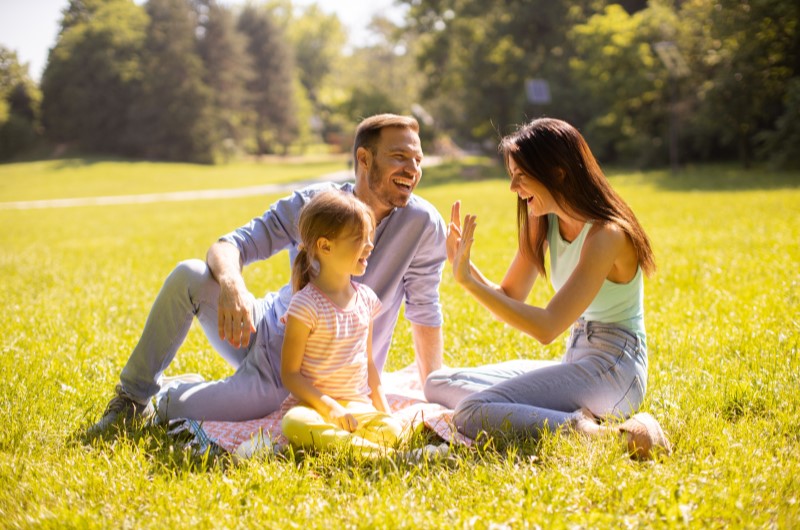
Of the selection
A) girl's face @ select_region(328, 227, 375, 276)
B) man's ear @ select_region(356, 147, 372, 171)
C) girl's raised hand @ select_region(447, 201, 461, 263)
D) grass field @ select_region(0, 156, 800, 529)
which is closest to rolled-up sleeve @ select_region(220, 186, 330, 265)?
man's ear @ select_region(356, 147, 372, 171)

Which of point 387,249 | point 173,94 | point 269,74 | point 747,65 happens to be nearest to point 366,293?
point 387,249

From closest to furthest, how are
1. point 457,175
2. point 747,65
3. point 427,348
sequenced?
point 427,348 < point 747,65 < point 457,175

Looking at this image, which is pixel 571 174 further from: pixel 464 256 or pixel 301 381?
pixel 301 381

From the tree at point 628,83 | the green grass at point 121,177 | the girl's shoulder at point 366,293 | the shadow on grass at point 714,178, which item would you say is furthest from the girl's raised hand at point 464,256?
the green grass at point 121,177

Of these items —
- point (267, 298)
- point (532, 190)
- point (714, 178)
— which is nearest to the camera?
point (532, 190)

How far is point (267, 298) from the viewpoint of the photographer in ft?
14.0

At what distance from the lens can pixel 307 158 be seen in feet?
192

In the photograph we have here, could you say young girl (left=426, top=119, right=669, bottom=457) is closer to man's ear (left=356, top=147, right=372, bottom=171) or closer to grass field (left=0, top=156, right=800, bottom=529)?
grass field (left=0, top=156, right=800, bottom=529)

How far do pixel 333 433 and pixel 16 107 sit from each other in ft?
172

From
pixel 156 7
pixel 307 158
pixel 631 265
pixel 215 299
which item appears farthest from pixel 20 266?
pixel 307 158

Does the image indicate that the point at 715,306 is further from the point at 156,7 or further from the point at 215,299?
the point at 156,7

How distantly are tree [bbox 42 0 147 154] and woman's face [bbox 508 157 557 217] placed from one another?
5008 centimetres

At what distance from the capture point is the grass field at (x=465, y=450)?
8.82 feet

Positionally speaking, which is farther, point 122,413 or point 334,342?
point 122,413
